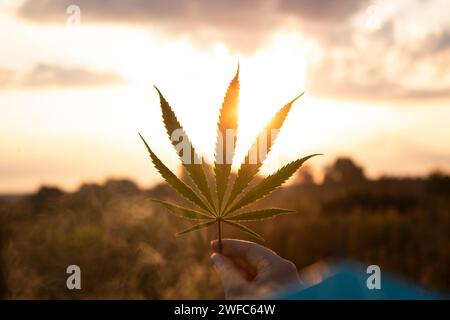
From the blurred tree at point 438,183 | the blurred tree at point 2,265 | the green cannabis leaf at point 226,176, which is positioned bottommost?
the blurred tree at point 2,265

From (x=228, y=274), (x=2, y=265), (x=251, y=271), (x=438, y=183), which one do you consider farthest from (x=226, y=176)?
(x=438, y=183)

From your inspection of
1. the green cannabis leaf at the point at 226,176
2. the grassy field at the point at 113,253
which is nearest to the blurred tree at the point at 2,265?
the grassy field at the point at 113,253

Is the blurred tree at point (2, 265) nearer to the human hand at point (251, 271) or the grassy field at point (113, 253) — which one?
the grassy field at point (113, 253)

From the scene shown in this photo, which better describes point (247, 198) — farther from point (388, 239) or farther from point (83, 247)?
point (388, 239)

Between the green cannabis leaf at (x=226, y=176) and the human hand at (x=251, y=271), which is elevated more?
the green cannabis leaf at (x=226, y=176)

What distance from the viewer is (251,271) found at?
2066mm

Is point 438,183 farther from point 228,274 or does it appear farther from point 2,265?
point 228,274

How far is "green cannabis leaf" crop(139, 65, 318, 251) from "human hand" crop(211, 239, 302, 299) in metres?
0.25

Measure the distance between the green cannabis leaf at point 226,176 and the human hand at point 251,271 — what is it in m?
0.25

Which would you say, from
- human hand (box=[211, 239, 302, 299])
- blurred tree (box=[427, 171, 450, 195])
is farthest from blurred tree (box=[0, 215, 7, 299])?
blurred tree (box=[427, 171, 450, 195])

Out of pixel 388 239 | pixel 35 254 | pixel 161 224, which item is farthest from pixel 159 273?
pixel 388 239

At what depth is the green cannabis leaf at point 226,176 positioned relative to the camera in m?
1.47

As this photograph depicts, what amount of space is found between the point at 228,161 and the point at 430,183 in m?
24.2

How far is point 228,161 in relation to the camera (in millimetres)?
1537
